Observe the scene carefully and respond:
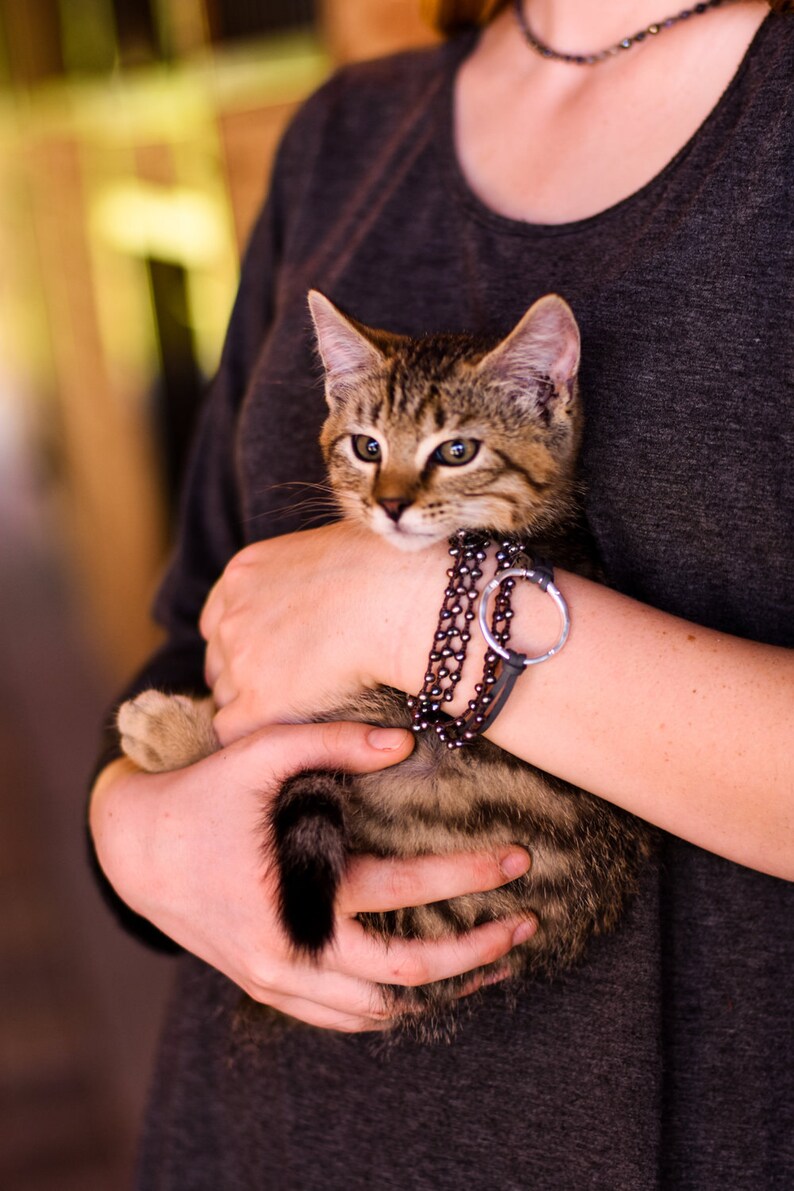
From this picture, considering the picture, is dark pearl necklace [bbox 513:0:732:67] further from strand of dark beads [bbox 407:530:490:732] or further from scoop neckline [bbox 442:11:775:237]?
strand of dark beads [bbox 407:530:490:732]

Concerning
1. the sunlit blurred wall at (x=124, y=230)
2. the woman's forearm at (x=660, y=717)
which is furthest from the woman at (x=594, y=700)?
the sunlit blurred wall at (x=124, y=230)

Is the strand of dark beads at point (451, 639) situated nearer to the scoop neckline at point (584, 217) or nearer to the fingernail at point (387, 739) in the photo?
the fingernail at point (387, 739)

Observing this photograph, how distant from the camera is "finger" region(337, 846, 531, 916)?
754 mm

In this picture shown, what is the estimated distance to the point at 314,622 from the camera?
0.81 m

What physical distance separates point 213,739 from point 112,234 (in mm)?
3036

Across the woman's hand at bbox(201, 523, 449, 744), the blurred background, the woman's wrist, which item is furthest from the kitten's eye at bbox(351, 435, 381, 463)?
the blurred background

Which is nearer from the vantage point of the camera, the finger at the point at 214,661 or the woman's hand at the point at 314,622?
the woman's hand at the point at 314,622

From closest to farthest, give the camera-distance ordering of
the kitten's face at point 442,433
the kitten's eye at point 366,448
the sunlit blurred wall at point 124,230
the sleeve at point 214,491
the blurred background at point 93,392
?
1. the kitten's face at point 442,433
2. the kitten's eye at point 366,448
3. the sleeve at point 214,491
4. the blurred background at point 93,392
5. the sunlit blurred wall at point 124,230

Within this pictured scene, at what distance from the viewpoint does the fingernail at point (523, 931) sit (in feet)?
2.57

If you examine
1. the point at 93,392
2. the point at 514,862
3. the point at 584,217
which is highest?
the point at 584,217

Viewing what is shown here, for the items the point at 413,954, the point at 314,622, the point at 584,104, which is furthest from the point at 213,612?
the point at 584,104

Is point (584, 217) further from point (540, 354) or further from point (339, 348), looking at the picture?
point (339, 348)

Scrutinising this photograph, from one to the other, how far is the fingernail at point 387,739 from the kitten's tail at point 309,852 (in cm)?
6

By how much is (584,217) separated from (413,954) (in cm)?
66
